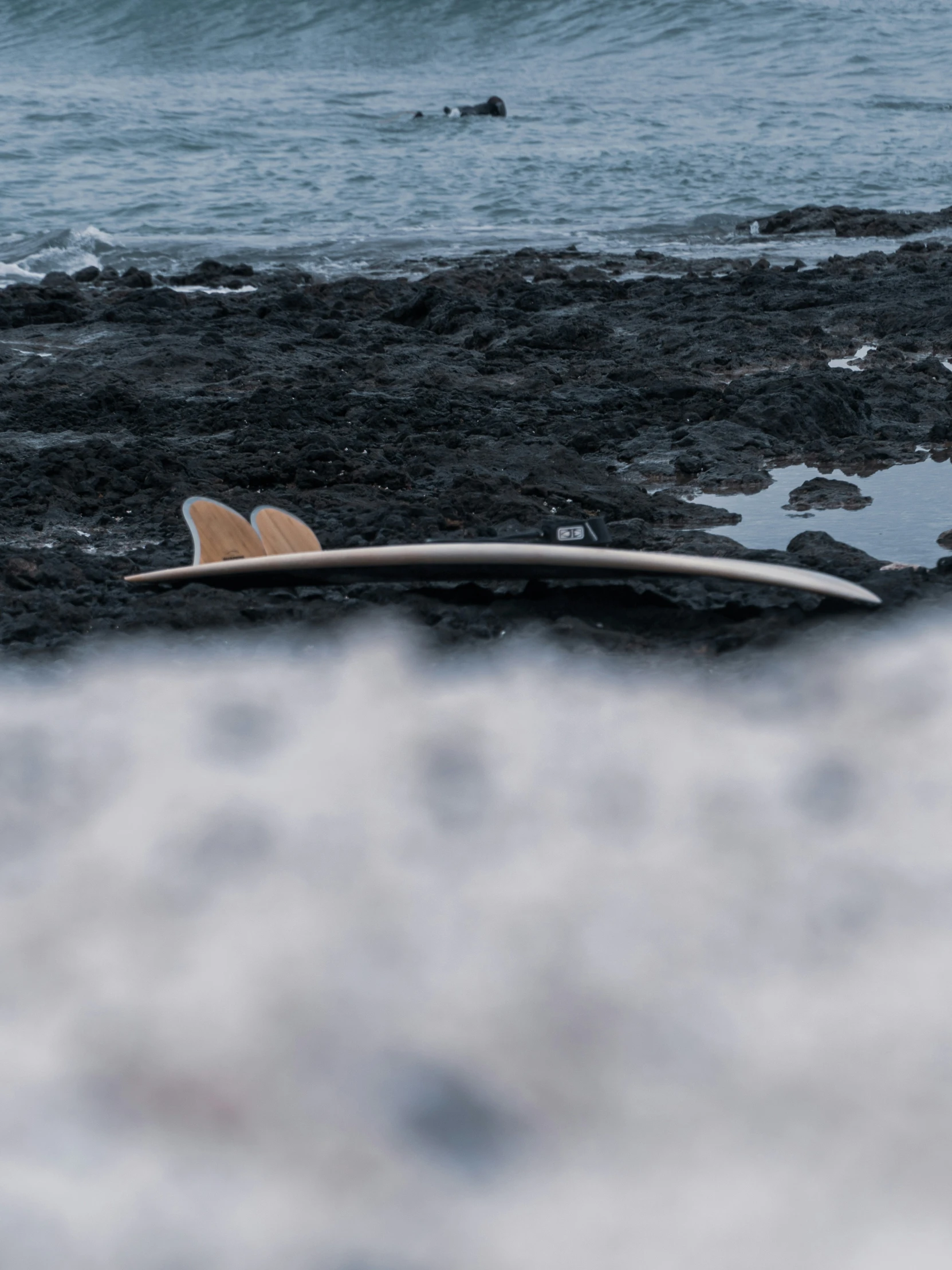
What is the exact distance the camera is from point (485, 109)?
21.8 metres

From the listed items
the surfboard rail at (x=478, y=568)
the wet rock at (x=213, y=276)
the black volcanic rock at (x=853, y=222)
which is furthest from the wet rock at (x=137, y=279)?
the surfboard rail at (x=478, y=568)

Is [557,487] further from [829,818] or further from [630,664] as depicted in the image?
[829,818]

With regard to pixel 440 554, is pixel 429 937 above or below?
below

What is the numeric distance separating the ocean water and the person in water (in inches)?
11.9

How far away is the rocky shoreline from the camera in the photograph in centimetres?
352

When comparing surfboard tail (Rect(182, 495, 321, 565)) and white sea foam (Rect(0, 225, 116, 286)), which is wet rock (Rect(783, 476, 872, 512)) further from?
white sea foam (Rect(0, 225, 116, 286))

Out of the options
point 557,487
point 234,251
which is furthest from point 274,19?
point 557,487

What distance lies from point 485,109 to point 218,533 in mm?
20095

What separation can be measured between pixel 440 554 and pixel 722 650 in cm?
84

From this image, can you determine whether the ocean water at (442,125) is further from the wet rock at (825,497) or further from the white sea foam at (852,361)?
the wet rock at (825,497)

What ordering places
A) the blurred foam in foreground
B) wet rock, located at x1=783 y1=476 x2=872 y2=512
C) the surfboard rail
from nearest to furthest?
the blurred foam in foreground, the surfboard rail, wet rock, located at x1=783 y1=476 x2=872 y2=512

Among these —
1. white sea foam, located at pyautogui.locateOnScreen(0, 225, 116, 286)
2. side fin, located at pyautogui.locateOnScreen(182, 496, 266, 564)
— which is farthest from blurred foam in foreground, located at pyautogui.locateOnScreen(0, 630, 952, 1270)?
white sea foam, located at pyautogui.locateOnScreen(0, 225, 116, 286)

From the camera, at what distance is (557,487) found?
4.70 meters

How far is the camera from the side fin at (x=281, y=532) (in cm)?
392
